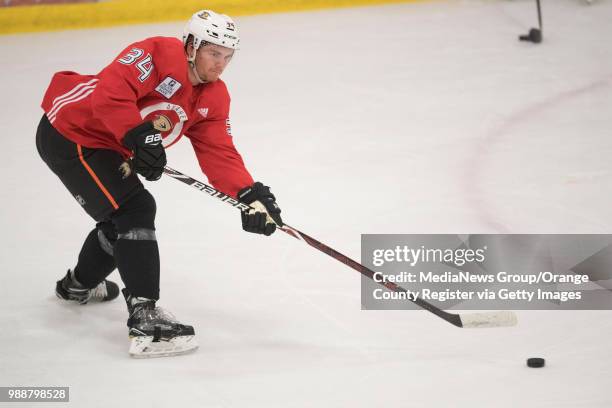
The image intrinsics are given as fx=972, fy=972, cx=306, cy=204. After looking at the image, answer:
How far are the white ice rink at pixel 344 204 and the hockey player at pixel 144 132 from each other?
0.79 feet

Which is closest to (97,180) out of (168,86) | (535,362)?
(168,86)

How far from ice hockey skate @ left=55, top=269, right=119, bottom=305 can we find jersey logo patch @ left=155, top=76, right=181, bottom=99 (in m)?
0.79

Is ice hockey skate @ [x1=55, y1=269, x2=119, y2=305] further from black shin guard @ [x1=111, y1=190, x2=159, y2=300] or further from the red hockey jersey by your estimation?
the red hockey jersey

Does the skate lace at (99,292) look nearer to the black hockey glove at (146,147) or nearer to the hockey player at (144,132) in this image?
the hockey player at (144,132)

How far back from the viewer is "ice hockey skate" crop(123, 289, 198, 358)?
3131 millimetres

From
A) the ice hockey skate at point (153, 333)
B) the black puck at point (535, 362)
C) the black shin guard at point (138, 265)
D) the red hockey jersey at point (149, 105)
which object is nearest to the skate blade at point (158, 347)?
the ice hockey skate at point (153, 333)

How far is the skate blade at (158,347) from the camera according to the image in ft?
10.2

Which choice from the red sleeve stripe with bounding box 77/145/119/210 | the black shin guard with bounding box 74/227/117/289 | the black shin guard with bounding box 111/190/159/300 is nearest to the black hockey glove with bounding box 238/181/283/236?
the black shin guard with bounding box 111/190/159/300

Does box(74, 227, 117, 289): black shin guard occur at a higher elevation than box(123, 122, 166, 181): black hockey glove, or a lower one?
lower

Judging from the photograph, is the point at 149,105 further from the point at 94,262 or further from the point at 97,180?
the point at 94,262

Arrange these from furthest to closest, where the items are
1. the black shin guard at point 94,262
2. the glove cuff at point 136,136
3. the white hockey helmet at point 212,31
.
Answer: the black shin guard at point 94,262, the white hockey helmet at point 212,31, the glove cuff at point 136,136

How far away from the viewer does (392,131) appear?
499 cm

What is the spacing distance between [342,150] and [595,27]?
7.61 feet

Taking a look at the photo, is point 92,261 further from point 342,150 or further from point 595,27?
point 595,27
